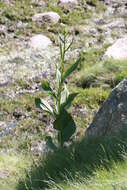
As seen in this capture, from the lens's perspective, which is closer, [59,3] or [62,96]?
[62,96]

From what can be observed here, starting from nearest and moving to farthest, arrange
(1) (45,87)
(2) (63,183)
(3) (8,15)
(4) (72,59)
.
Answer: (2) (63,183)
(1) (45,87)
(4) (72,59)
(3) (8,15)

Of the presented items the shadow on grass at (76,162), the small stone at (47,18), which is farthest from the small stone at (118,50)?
the shadow on grass at (76,162)

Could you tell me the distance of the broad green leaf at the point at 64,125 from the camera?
20.9 ft

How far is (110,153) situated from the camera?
502 cm

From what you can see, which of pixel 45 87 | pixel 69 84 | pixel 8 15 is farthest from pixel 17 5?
pixel 45 87

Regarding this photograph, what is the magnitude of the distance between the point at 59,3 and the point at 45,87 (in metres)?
8.16

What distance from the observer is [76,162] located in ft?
17.5

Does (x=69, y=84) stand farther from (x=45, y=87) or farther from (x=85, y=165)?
(x=85, y=165)

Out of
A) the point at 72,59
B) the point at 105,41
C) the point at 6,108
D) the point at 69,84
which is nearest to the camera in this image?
the point at 6,108

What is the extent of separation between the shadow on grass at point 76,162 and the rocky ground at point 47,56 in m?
2.61

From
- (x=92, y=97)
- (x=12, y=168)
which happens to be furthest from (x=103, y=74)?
(x=12, y=168)

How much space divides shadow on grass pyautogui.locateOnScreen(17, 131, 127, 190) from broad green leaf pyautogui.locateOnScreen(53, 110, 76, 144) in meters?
0.54

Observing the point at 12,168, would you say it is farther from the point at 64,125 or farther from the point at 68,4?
the point at 68,4

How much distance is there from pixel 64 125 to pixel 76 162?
3.93 ft
